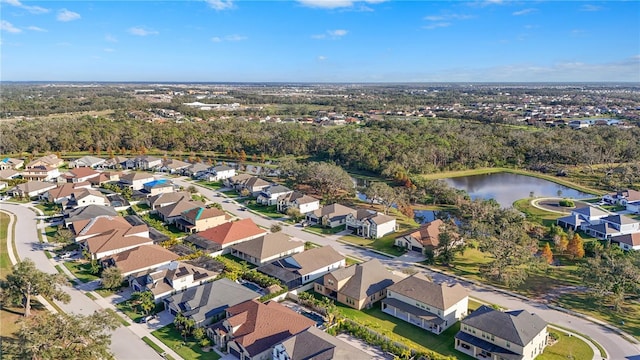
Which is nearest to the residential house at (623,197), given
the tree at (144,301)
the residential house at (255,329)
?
the residential house at (255,329)

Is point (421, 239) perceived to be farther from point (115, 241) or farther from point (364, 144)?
point (364, 144)

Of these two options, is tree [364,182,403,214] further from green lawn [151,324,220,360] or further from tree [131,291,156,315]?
green lawn [151,324,220,360]

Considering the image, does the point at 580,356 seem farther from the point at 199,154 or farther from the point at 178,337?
the point at 199,154

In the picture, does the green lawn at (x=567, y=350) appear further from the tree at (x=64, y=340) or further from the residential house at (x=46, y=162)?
the residential house at (x=46, y=162)

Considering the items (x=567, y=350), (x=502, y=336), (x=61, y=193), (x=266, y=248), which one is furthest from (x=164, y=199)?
(x=567, y=350)

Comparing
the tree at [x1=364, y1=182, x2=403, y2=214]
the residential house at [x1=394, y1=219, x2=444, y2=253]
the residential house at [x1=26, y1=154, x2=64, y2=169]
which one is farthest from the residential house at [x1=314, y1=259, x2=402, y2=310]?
the residential house at [x1=26, y1=154, x2=64, y2=169]

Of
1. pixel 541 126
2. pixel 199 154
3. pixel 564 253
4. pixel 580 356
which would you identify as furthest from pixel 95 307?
pixel 541 126
